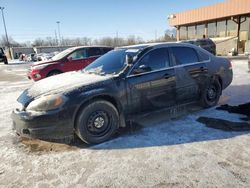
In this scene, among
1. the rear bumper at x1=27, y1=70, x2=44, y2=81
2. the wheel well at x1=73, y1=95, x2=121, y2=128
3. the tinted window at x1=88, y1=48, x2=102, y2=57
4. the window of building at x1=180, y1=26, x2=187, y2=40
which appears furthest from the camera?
the window of building at x1=180, y1=26, x2=187, y2=40

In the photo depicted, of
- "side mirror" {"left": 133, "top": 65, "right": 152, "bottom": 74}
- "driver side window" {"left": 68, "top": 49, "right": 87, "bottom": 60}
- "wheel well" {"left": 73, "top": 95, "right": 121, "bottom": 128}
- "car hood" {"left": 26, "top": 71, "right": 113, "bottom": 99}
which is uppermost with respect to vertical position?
"driver side window" {"left": 68, "top": 49, "right": 87, "bottom": 60}

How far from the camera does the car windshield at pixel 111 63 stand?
15.0 feet

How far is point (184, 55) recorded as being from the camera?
523 centimetres

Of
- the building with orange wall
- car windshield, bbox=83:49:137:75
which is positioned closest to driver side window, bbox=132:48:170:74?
car windshield, bbox=83:49:137:75

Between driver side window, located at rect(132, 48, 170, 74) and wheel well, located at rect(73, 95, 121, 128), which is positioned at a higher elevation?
driver side window, located at rect(132, 48, 170, 74)

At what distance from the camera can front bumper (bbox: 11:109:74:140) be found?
3686 millimetres

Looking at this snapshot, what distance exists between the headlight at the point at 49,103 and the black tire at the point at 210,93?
10.9ft

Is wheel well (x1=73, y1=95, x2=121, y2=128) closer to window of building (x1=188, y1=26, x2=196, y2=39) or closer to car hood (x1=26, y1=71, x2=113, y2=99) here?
car hood (x1=26, y1=71, x2=113, y2=99)

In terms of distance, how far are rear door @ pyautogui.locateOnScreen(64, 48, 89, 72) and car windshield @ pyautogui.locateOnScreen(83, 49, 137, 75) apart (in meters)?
5.21

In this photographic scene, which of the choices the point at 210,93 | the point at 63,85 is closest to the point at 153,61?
the point at 63,85

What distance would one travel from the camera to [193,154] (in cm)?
354

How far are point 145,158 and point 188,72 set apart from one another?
8.00 ft

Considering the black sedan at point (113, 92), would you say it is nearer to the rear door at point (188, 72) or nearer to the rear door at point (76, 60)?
the rear door at point (188, 72)

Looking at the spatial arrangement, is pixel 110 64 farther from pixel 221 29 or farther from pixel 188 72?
pixel 221 29
